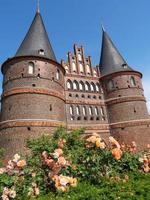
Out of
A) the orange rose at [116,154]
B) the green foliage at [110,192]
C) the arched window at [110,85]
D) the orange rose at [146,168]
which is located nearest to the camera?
the green foliage at [110,192]

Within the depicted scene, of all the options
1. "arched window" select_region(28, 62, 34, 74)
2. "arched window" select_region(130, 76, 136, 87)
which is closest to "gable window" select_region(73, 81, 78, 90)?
"arched window" select_region(28, 62, 34, 74)

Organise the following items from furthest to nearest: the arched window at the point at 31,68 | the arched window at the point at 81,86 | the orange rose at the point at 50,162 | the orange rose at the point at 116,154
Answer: the arched window at the point at 81,86, the arched window at the point at 31,68, the orange rose at the point at 116,154, the orange rose at the point at 50,162

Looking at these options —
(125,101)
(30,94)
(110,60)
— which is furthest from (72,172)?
(110,60)

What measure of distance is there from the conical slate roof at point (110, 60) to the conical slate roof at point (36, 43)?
24.5 ft

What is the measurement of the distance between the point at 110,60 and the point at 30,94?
12.7 metres

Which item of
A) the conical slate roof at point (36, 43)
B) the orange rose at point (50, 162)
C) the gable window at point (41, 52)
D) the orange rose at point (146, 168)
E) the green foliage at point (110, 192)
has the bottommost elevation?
the green foliage at point (110, 192)

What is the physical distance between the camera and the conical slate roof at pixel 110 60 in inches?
1059

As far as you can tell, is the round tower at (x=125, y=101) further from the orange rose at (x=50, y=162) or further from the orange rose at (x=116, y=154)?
the orange rose at (x=50, y=162)

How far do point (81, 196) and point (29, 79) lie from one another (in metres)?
16.2

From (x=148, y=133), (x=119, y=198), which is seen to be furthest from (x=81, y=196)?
(x=148, y=133)

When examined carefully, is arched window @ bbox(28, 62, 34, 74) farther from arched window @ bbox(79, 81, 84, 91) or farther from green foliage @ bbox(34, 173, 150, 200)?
green foliage @ bbox(34, 173, 150, 200)

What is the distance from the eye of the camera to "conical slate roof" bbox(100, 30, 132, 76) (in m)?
26.9

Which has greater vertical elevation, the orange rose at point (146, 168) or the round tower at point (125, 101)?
the round tower at point (125, 101)

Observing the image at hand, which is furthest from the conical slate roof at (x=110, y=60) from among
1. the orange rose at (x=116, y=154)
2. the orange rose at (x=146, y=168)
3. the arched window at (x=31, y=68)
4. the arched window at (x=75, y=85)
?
the orange rose at (x=116, y=154)
